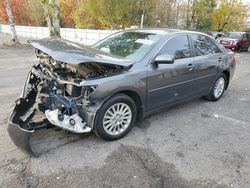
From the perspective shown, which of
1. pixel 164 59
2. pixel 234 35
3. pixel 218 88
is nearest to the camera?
pixel 164 59

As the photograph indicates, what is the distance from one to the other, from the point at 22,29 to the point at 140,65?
1192 inches

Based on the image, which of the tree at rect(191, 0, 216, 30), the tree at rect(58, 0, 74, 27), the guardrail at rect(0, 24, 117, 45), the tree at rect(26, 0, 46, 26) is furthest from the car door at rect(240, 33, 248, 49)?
the tree at rect(26, 0, 46, 26)

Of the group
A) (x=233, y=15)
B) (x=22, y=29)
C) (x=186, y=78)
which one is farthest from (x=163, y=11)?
(x=186, y=78)

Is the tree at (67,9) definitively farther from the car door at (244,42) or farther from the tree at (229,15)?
the car door at (244,42)

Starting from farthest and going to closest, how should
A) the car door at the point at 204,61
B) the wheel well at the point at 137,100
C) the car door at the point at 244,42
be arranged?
the car door at the point at 244,42
the car door at the point at 204,61
the wheel well at the point at 137,100

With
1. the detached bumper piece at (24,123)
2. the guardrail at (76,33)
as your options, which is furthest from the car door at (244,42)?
the detached bumper piece at (24,123)

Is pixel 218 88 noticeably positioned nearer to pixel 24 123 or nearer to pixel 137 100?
pixel 137 100

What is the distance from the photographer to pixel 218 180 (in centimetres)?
282

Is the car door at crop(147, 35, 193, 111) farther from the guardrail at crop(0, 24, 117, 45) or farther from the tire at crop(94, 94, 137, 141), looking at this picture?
the guardrail at crop(0, 24, 117, 45)

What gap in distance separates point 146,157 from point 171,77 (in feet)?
5.01

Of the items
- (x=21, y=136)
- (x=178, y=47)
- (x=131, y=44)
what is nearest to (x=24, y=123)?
(x=21, y=136)

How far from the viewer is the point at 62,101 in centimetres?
336

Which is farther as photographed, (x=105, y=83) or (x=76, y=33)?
(x=76, y=33)

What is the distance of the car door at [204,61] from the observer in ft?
15.3
